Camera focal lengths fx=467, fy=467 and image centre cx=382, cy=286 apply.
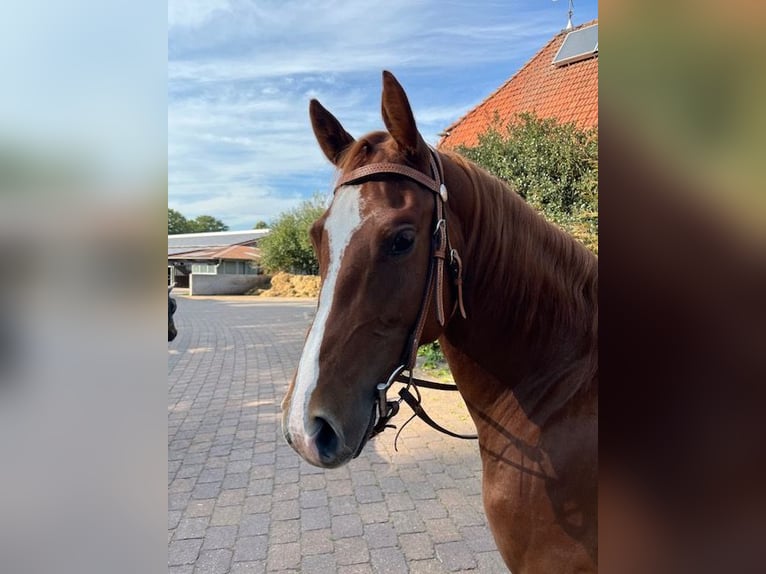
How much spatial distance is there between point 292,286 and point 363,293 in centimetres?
2739

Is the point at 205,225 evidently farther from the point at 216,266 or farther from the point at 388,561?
the point at 388,561

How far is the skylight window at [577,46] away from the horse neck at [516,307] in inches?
308

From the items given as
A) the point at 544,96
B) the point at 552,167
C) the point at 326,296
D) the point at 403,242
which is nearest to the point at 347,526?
the point at 326,296

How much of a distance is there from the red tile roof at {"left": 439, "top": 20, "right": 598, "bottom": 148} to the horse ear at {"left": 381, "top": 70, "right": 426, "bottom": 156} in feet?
20.3

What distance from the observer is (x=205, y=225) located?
2601 inches

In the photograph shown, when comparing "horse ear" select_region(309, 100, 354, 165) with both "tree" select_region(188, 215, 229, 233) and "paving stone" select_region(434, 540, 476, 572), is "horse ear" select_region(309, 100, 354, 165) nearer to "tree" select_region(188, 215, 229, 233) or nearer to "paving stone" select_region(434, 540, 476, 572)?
"paving stone" select_region(434, 540, 476, 572)

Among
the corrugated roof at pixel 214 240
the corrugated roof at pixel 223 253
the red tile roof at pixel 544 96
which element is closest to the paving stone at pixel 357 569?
the red tile roof at pixel 544 96

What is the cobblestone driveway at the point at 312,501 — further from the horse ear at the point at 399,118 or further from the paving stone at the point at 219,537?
the horse ear at the point at 399,118
